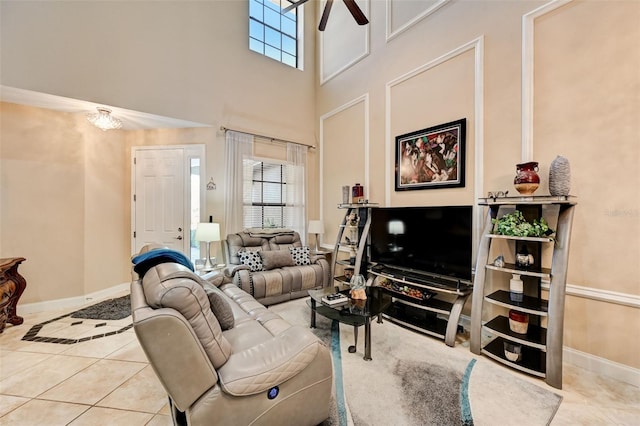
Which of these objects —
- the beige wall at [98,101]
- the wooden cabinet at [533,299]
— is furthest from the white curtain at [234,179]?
the wooden cabinet at [533,299]

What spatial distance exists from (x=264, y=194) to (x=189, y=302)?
149 inches

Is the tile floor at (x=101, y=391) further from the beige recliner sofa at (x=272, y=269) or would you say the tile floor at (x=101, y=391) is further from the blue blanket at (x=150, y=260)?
the beige recliner sofa at (x=272, y=269)

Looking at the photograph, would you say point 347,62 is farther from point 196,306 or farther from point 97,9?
point 196,306

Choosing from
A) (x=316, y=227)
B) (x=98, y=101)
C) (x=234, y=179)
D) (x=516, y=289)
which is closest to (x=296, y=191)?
(x=316, y=227)

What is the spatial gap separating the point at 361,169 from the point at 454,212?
1.89 m

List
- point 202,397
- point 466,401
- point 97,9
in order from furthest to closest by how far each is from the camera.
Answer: point 97,9 → point 466,401 → point 202,397

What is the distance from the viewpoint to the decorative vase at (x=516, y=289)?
232 centimetres

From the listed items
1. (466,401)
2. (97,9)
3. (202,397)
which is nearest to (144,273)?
(202,397)

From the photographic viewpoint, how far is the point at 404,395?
1863 mm

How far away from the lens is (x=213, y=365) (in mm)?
1304

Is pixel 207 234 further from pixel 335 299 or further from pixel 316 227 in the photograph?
pixel 335 299

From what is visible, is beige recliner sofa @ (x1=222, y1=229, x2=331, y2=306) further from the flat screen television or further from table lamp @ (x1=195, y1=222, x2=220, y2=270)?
the flat screen television

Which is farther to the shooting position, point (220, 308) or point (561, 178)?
point (561, 178)

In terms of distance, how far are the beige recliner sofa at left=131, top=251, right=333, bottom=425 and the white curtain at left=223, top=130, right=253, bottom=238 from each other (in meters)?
2.91
